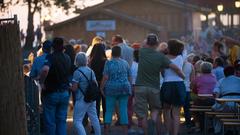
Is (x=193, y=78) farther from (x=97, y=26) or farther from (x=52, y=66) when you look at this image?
(x=97, y=26)

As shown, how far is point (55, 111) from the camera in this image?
13555 millimetres

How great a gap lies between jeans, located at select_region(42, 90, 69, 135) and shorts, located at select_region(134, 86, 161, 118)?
1680mm

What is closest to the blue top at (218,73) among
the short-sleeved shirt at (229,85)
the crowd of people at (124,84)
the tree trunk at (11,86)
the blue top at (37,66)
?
the crowd of people at (124,84)

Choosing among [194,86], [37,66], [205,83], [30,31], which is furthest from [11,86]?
[30,31]

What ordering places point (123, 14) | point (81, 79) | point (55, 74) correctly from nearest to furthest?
point (55, 74) < point (81, 79) < point (123, 14)

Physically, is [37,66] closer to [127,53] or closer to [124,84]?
[124,84]

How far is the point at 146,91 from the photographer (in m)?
14.7

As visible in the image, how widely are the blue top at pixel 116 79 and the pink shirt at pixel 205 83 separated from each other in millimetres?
2027

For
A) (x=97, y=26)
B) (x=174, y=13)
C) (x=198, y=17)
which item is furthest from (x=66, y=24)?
(x=198, y=17)

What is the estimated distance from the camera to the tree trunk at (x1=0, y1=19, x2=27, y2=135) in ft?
29.5

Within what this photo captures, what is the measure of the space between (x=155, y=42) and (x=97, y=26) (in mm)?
27607

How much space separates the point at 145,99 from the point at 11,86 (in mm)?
6003

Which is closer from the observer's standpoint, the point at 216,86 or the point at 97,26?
the point at 216,86

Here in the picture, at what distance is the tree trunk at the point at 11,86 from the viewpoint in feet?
29.5
